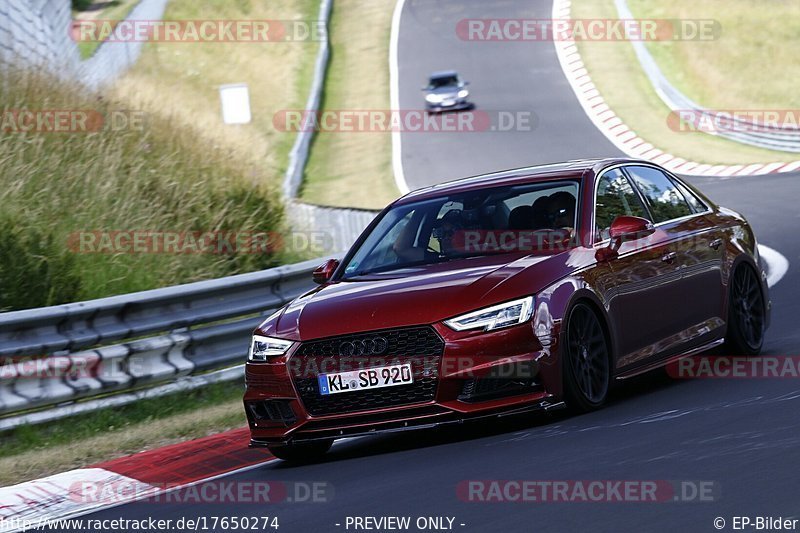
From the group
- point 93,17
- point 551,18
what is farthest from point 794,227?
point 93,17

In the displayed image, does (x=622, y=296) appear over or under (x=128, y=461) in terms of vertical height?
over

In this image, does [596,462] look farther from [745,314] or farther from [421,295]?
[745,314]

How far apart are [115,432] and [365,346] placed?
298 centimetres

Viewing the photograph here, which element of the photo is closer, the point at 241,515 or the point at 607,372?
the point at 241,515

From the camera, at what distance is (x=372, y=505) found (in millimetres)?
5855

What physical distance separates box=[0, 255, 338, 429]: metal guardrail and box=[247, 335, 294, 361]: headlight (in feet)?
7.44

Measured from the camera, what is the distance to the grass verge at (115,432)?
8383 millimetres

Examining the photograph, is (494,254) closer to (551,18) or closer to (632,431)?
(632,431)

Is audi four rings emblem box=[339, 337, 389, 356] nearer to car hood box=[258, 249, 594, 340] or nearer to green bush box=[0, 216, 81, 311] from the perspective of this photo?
car hood box=[258, 249, 594, 340]

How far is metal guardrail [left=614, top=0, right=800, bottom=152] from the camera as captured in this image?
33.0 m

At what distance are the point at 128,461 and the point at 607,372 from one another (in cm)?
294
